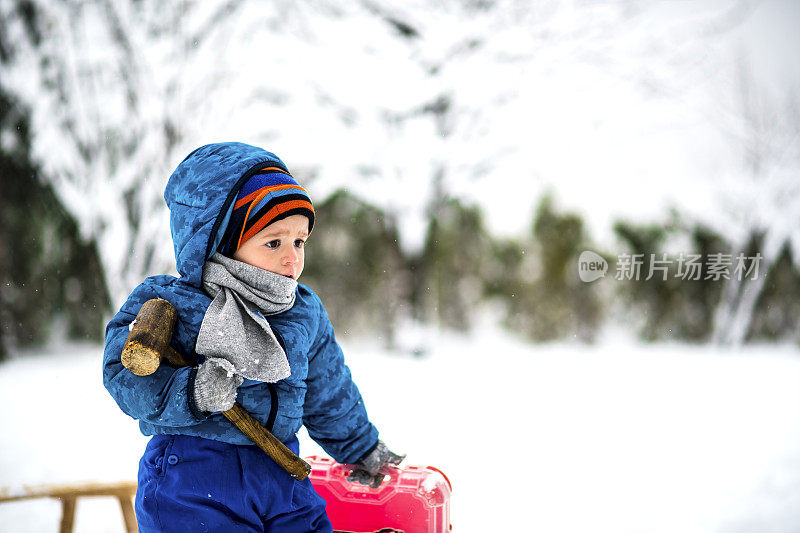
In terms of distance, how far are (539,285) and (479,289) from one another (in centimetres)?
54

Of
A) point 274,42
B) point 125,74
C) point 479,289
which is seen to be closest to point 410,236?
point 479,289

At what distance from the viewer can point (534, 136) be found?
4.50 m

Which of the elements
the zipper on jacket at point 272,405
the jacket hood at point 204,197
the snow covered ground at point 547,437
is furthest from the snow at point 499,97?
the zipper on jacket at point 272,405

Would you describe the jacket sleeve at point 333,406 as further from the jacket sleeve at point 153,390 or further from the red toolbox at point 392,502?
the jacket sleeve at point 153,390

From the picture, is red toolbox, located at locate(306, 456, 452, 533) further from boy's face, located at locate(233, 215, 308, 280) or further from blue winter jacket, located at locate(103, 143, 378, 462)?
boy's face, located at locate(233, 215, 308, 280)

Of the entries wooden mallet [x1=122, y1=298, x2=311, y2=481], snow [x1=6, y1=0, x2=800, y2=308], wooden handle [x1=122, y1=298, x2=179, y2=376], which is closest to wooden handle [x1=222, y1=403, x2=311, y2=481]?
wooden mallet [x1=122, y1=298, x2=311, y2=481]

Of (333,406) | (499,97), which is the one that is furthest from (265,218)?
(499,97)

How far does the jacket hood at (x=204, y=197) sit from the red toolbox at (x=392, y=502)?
1.77 feet

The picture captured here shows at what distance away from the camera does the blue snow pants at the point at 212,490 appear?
883 millimetres

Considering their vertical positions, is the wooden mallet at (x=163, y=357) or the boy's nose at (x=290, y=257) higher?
the boy's nose at (x=290, y=257)

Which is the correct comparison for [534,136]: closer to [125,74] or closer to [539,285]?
[539,285]

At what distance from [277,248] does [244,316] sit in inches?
5.0

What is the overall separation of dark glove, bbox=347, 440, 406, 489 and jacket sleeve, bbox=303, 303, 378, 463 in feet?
0.05

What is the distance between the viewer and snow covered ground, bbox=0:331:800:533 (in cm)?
180
